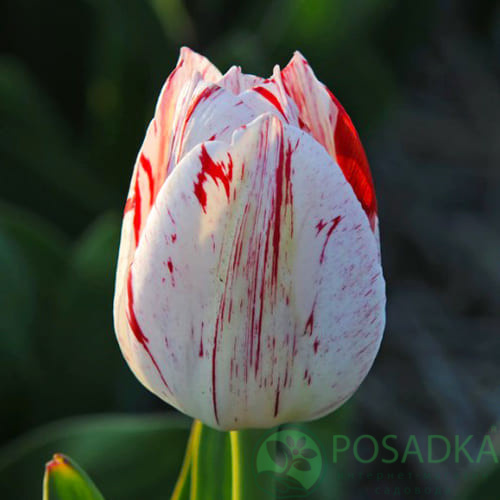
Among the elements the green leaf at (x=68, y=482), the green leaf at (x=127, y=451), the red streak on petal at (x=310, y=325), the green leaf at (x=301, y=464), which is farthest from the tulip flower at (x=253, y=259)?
the green leaf at (x=127, y=451)

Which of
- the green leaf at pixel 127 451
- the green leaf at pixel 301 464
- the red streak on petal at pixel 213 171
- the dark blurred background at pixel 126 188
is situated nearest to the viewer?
the red streak on petal at pixel 213 171

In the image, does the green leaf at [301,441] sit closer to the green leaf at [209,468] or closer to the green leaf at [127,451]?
the green leaf at [127,451]

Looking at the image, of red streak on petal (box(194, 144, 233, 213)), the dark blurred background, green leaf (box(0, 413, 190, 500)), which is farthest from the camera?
the dark blurred background

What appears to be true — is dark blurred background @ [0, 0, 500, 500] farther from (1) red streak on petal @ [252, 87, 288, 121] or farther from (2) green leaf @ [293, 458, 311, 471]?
(1) red streak on petal @ [252, 87, 288, 121]

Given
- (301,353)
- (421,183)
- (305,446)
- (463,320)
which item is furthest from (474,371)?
(301,353)

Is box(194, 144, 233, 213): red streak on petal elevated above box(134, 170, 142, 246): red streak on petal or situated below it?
below

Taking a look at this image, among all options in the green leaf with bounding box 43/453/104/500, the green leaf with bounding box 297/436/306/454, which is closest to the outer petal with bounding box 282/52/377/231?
the green leaf with bounding box 43/453/104/500
